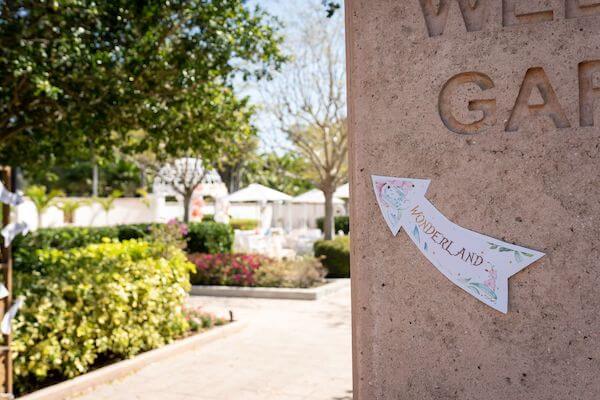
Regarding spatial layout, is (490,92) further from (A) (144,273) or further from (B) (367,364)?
(A) (144,273)

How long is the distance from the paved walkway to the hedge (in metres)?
7.20

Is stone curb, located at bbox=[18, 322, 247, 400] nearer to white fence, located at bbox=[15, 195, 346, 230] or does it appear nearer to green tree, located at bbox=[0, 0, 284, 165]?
green tree, located at bbox=[0, 0, 284, 165]

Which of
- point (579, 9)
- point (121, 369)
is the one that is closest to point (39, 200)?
point (121, 369)

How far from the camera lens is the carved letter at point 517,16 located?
263 cm

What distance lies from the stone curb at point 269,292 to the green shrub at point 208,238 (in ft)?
13.1

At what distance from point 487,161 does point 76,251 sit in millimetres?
6142

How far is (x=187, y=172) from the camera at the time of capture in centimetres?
2152

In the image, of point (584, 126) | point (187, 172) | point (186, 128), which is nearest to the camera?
point (584, 126)

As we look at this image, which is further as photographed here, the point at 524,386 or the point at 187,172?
the point at 187,172

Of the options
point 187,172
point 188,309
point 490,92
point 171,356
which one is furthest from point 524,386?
point 187,172

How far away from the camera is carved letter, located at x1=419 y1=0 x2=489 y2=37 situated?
273 cm

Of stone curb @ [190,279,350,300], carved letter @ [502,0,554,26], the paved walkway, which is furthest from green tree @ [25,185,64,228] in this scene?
carved letter @ [502,0,554,26]

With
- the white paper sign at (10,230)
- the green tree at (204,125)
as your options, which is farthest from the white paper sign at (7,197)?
the green tree at (204,125)

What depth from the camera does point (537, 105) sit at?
2613 mm
